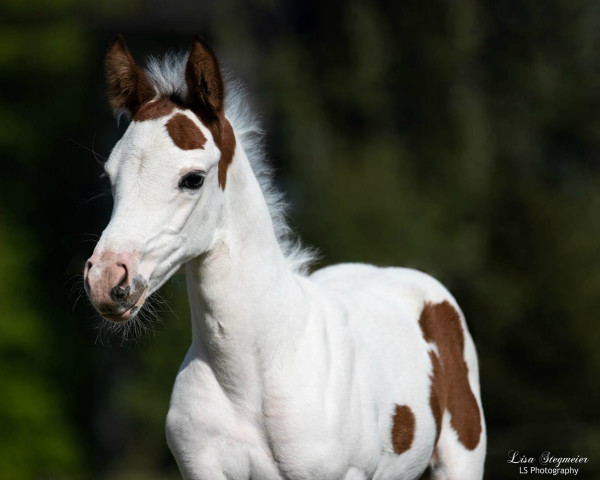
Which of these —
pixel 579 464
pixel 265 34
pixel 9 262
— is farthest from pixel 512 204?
pixel 9 262

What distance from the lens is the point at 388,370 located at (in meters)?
4.23

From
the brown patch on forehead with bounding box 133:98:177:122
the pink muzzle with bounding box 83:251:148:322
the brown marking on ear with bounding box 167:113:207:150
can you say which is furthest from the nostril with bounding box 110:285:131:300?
the brown patch on forehead with bounding box 133:98:177:122

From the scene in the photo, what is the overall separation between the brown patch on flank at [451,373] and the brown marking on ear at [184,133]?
1.79 metres

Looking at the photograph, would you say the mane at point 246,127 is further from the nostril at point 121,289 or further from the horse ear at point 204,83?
the nostril at point 121,289

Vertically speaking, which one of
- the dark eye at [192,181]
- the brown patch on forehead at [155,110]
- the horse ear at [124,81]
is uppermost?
the horse ear at [124,81]

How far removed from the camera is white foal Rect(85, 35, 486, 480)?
10.8ft

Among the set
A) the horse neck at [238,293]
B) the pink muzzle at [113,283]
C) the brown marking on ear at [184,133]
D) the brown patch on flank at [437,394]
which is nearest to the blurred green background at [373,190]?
the brown patch on flank at [437,394]

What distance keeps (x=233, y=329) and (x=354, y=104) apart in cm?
999

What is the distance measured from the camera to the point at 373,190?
39.5 feet

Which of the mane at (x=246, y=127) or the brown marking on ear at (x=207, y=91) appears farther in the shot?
the mane at (x=246, y=127)

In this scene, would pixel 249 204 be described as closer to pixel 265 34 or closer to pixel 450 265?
pixel 450 265

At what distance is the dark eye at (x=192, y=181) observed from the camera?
132 inches

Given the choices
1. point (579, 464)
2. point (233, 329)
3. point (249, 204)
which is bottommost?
point (579, 464)

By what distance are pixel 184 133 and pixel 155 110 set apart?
16 centimetres
